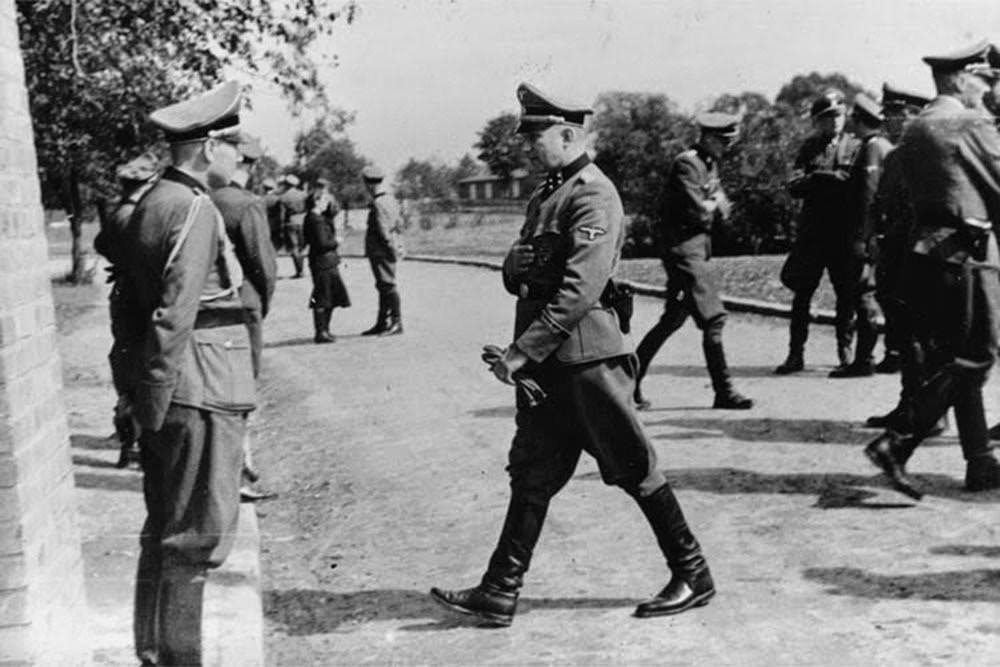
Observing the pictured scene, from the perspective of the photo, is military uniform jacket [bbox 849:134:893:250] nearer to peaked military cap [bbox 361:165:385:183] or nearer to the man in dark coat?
peaked military cap [bbox 361:165:385:183]

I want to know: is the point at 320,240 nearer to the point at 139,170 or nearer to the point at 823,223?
the point at 823,223

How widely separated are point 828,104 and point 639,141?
26083mm

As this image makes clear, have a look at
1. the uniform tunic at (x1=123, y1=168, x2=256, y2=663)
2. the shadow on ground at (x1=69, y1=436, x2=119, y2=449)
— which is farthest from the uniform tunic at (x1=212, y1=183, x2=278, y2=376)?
the shadow on ground at (x1=69, y1=436, x2=119, y2=449)

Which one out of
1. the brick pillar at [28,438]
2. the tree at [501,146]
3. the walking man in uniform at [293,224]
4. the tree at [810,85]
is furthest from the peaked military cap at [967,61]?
the tree at [810,85]

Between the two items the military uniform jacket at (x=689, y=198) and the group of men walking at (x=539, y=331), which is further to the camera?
the military uniform jacket at (x=689, y=198)

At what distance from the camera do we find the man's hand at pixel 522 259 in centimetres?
506

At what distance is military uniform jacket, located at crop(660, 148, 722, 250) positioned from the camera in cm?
887

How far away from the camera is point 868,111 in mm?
9742

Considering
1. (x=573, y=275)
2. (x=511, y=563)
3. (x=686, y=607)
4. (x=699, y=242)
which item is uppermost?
(x=573, y=275)

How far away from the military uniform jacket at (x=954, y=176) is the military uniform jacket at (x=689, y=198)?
2532 millimetres


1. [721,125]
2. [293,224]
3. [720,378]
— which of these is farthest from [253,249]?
[293,224]

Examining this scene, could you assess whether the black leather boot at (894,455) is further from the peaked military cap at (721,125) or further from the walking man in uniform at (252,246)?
the walking man in uniform at (252,246)

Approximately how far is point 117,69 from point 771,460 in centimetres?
833

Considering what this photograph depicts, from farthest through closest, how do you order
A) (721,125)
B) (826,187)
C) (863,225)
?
(826,187) → (863,225) → (721,125)
